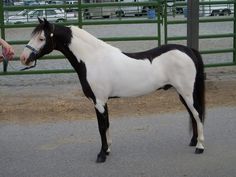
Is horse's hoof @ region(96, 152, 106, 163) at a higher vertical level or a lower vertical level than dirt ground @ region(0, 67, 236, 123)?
lower

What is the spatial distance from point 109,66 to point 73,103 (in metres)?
3.15

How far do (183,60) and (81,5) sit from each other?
5.46 meters

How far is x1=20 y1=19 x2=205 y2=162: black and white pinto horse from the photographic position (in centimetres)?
526

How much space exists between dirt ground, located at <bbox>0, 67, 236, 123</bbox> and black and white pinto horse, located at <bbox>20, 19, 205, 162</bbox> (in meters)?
2.06

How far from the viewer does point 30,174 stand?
499cm

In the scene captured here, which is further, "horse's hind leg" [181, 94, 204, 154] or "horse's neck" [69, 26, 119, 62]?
"horse's hind leg" [181, 94, 204, 154]

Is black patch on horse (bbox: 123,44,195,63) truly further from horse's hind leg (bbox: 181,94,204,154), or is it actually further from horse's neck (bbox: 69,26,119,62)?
horse's hind leg (bbox: 181,94,204,154)

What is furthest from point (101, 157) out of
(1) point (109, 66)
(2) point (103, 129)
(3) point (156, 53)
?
(3) point (156, 53)

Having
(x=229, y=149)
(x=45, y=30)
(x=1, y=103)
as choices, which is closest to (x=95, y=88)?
(x=45, y=30)

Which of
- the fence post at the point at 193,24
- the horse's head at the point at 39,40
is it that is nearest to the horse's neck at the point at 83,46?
the horse's head at the point at 39,40

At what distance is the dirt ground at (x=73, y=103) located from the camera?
7574 mm

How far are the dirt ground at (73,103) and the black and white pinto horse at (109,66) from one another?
2057mm

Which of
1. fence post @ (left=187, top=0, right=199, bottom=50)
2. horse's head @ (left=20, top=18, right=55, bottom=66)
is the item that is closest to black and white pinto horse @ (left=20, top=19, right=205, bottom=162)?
horse's head @ (left=20, top=18, right=55, bottom=66)

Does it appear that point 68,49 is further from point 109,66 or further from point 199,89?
point 199,89
